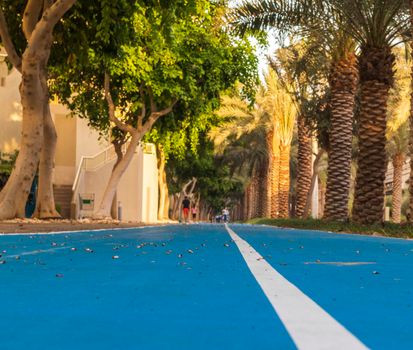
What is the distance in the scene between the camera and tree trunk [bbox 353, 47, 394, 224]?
23.1 meters

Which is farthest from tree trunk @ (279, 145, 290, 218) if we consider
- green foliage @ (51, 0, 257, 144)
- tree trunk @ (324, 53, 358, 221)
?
tree trunk @ (324, 53, 358, 221)

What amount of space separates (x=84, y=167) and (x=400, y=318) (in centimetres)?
4233

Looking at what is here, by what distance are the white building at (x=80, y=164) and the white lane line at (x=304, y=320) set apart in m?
35.3

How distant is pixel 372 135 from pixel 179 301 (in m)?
19.2

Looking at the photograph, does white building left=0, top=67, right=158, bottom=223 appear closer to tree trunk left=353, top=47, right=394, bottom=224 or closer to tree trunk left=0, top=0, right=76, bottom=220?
tree trunk left=353, top=47, right=394, bottom=224

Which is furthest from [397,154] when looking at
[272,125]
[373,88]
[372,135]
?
[372,135]

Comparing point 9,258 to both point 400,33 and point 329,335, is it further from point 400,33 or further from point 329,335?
point 400,33

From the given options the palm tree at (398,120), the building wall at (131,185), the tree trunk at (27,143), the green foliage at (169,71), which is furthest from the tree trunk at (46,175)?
the building wall at (131,185)

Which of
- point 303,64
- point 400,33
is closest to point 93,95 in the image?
point 303,64

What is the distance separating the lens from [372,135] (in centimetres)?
2331

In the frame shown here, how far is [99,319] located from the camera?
415cm

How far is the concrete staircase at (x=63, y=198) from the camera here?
42.7 meters

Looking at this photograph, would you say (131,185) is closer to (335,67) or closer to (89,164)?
(89,164)

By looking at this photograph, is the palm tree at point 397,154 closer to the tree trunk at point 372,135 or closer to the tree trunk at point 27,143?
the tree trunk at point 372,135
